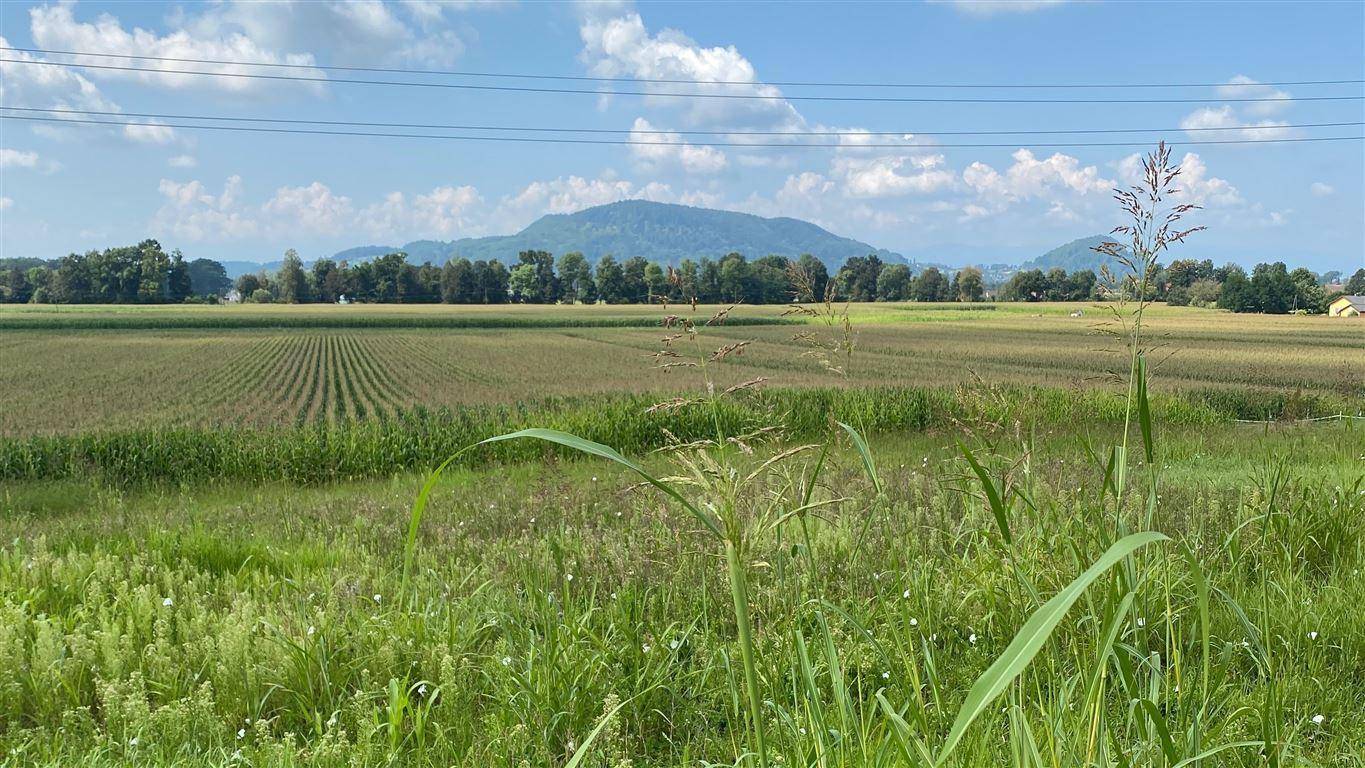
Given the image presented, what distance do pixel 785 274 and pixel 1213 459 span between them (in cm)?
1073

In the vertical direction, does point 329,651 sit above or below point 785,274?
below

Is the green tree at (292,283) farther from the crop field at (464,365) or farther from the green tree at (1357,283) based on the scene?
the green tree at (1357,283)

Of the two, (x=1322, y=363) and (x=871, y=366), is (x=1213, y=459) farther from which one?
(x=1322, y=363)

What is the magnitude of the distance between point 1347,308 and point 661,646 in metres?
76.2

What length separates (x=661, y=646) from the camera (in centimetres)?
384

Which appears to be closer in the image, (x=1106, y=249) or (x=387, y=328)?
(x=1106, y=249)

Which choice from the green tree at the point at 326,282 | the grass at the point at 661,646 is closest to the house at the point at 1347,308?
the grass at the point at 661,646

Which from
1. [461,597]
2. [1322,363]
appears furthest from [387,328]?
[461,597]

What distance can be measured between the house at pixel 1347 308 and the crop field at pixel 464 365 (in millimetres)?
7895

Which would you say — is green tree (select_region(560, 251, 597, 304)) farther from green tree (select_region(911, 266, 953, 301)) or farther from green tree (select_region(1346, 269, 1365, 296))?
green tree (select_region(1346, 269, 1365, 296))

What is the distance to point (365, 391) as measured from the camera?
23.4 meters

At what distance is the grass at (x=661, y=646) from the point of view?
2857 millimetres

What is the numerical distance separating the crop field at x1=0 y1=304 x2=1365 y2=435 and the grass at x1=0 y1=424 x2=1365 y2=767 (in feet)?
4.46

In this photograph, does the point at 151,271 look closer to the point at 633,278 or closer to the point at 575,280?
the point at 575,280
